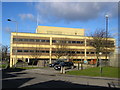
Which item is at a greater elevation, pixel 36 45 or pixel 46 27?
pixel 46 27

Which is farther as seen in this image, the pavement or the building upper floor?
the building upper floor

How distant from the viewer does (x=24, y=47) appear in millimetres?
70938

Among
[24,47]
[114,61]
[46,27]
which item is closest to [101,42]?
[114,61]

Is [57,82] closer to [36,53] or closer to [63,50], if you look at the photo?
[63,50]

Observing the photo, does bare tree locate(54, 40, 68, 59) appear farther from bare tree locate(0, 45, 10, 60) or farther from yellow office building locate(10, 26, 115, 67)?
bare tree locate(0, 45, 10, 60)

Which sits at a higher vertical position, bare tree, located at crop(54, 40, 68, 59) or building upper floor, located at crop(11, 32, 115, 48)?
building upper floor, located at crop(11, 32, 115, 48)

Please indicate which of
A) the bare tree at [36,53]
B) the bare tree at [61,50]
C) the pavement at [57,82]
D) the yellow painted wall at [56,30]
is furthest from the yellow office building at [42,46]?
the pavement at [57,82]

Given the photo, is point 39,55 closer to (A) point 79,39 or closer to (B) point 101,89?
(A) point 79,39

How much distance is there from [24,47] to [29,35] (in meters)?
5.16

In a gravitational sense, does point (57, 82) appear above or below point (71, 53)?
below

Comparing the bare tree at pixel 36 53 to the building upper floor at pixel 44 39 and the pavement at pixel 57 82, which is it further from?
the pavement at pixel 57 82

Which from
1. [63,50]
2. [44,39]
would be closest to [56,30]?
[44,39]

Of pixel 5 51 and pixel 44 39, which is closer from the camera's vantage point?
pixel 44 39

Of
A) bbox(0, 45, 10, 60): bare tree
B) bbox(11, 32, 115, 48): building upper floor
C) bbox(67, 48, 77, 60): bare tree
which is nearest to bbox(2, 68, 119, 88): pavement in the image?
bbox(67, 48, 77, 60): bare tree
